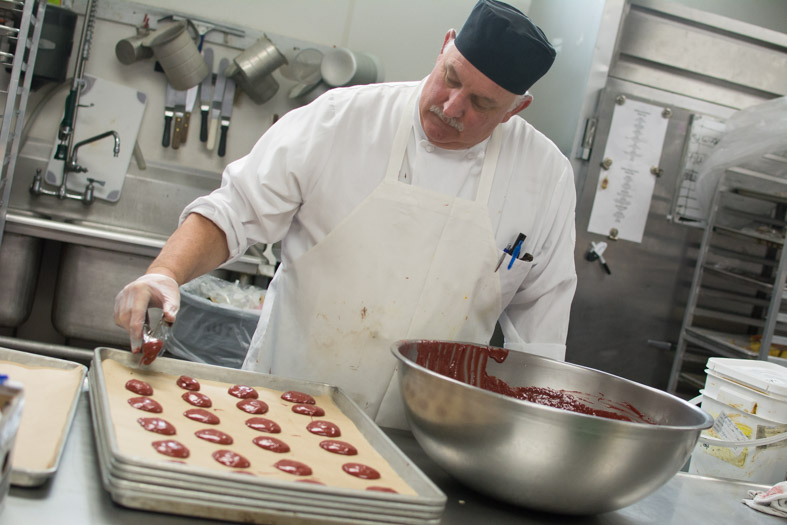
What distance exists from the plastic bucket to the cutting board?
10.4 feet

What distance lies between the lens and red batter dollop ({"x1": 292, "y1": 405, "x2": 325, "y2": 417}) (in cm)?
130

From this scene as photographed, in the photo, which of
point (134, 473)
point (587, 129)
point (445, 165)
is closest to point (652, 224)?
point (587, 129)

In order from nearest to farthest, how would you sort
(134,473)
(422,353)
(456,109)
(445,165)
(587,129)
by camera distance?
(134,473)
(422,353)
(456,109)
(445,165)
(587,129)

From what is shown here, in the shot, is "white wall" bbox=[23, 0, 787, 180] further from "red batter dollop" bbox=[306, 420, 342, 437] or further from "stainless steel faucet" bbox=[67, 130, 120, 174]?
"red batter dollop" bbox=[306, 420, 342, 437]

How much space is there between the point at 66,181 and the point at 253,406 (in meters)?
3.01

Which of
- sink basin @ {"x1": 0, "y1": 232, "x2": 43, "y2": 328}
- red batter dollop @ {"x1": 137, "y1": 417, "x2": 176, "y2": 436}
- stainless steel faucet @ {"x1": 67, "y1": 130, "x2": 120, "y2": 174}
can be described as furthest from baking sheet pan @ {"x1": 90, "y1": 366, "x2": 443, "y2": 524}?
stainless steel faucet @ {"x1": 67, "y1": 130, "x2": 120, "y2": 174}

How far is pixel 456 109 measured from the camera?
1.58 meters

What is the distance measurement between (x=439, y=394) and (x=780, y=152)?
316 cm

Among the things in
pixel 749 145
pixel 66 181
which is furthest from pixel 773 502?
pixel 66 181

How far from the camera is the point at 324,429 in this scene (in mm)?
1230

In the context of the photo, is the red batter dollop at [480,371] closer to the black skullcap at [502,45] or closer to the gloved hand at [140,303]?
the gloved hand at [140,303]

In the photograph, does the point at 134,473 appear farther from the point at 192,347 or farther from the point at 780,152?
the point at 780,152

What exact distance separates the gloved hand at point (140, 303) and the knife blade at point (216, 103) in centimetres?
282

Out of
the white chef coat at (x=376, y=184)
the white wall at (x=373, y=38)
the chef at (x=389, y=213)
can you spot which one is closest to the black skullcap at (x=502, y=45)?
the chef at (x=389, y=213)
